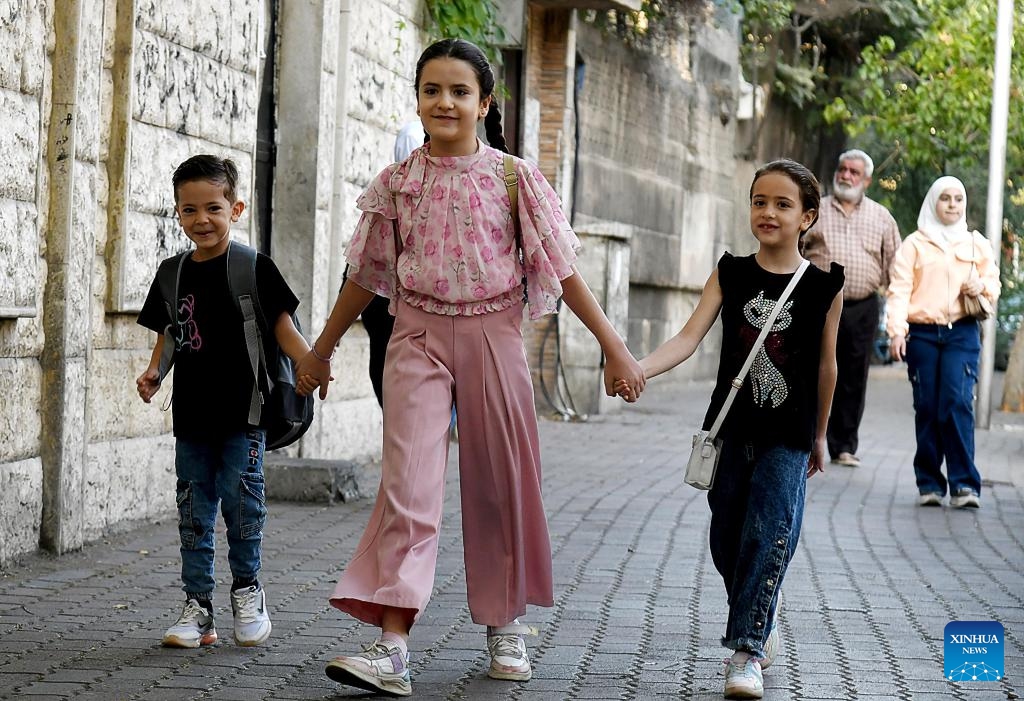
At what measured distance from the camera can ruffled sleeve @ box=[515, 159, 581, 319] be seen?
17.4ft

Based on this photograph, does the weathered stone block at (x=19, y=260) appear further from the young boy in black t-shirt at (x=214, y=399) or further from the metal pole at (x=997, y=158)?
the metal pole at (x=997, y=158)

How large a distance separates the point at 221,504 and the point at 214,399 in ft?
1.11

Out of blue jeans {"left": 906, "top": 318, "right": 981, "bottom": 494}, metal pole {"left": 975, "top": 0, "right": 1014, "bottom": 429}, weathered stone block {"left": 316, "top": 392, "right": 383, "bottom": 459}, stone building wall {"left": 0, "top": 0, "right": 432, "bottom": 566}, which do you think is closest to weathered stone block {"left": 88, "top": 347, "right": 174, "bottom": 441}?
stone building wall {"left": 0, "top": 0, "right": 432, "bottom": 566}

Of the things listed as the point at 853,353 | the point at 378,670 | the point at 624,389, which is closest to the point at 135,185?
the point at 624,389

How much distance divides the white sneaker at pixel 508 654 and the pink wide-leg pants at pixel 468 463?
0.06 m

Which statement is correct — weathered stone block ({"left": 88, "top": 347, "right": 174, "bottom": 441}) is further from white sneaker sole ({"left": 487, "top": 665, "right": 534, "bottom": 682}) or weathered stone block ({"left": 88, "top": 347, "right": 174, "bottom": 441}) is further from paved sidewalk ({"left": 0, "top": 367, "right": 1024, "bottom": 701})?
white sneaker sole ({"left": 487, "top": 665, "right": 534, "bottom": 682})

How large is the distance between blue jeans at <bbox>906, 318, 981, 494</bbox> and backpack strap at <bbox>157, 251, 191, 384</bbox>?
6.01 metres

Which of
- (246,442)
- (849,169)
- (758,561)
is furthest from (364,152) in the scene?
(758,561)

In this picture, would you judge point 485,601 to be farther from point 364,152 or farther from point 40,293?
point 364,152

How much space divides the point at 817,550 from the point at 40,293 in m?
3.78

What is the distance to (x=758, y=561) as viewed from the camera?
522cm

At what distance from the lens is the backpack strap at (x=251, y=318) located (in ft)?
18.6

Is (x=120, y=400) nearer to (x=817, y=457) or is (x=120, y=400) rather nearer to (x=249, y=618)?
(x=249, y=618)

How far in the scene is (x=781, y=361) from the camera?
5.33 meters
